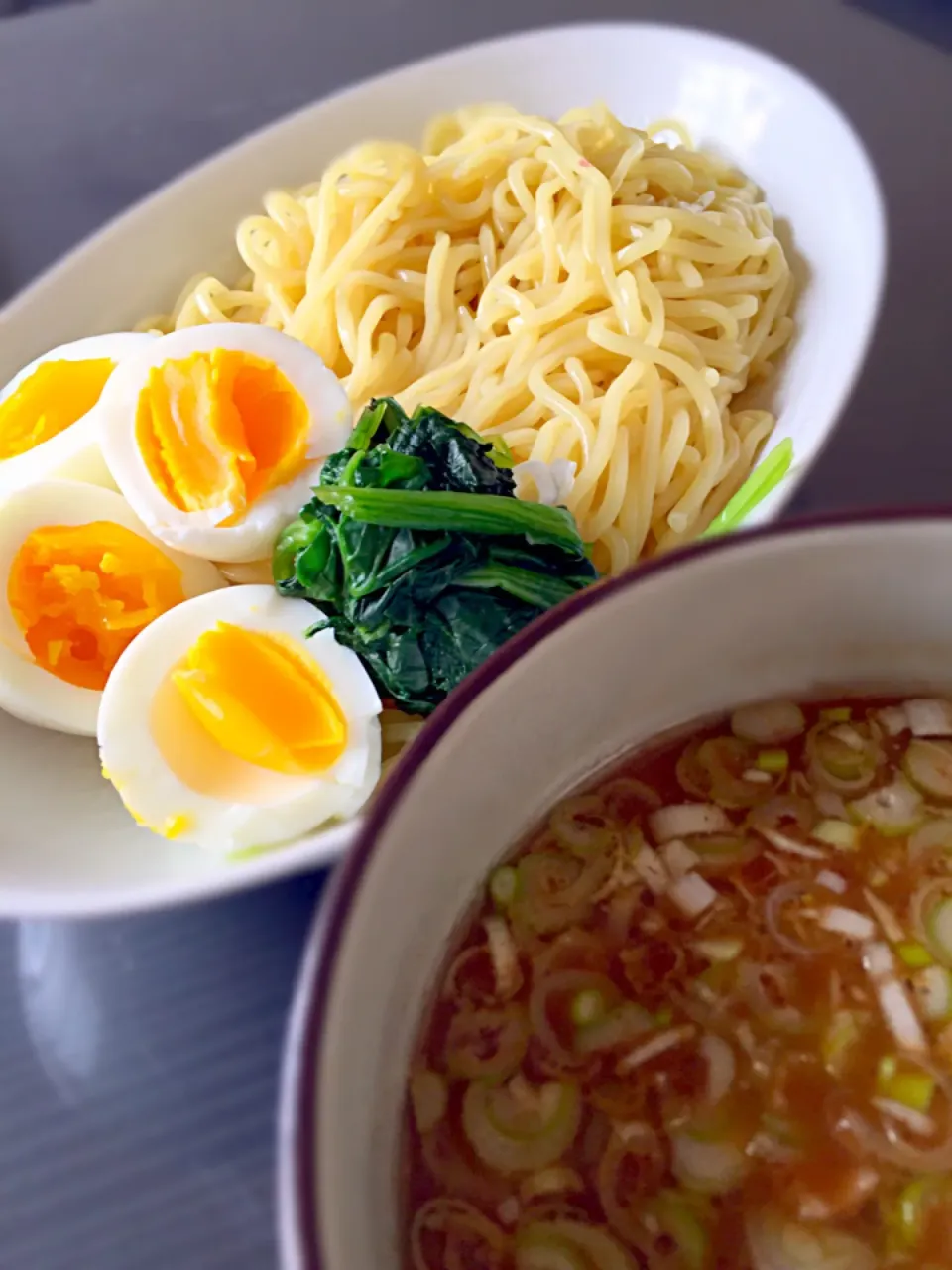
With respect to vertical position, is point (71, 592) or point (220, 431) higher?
point (220, 431)

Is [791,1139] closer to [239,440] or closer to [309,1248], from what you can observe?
[309,1248]

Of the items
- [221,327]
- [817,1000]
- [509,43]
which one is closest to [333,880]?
[817,1000]

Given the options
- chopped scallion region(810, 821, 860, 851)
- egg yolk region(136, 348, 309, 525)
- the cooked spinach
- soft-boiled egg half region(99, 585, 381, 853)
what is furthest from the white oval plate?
chopped scallion region(810, 821, 860, 851)

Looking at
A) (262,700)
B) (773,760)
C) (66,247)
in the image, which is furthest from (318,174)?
(773,760)

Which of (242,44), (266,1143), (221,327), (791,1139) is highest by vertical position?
(242,44)

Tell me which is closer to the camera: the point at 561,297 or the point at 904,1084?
the point at 904,1084

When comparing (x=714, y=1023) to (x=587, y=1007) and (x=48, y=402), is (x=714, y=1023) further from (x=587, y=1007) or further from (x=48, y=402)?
(x=48, y=402)
